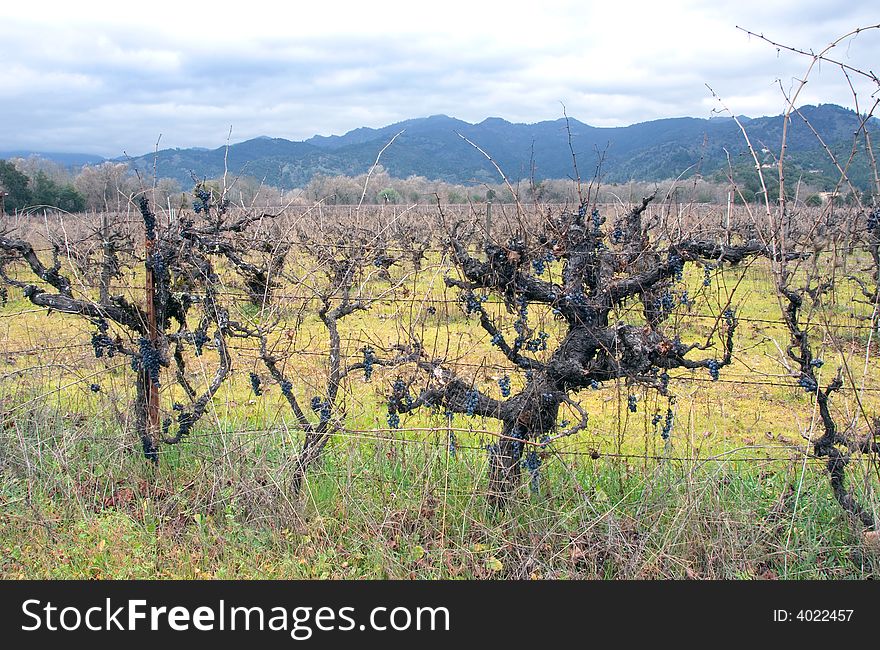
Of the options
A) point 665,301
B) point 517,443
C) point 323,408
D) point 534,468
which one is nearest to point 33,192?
point 323,408

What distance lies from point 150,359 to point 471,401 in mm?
1983

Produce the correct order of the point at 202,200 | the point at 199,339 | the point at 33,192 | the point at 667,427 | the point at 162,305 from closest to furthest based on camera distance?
1. the point at 667,427
2. the point at 199,339
3. the point at 162,305
4. the point at 202,200
5. the point at 33,192

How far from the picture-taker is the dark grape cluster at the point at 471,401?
3430mm

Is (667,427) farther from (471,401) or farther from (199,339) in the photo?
(199,339)

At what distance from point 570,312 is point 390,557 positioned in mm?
1538

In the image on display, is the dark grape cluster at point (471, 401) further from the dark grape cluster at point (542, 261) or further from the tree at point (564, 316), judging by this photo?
the dark grape cluster at point (542, 261)

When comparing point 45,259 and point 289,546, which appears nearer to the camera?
point 289,546

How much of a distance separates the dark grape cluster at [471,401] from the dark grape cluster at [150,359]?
192 centimetres

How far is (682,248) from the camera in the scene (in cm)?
334

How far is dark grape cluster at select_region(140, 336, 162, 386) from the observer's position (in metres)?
3.89

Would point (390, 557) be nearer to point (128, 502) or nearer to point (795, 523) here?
point (128, 502)

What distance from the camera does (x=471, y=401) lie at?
11.3 ft

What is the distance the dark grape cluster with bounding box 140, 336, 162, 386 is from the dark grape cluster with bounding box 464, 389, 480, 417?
192cm

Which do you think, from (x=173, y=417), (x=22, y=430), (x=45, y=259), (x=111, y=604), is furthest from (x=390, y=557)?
(x=45, y=259)
